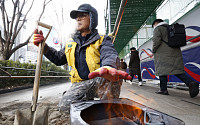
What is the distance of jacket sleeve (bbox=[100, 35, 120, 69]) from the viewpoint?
1.18m

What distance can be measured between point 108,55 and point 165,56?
2374 mm

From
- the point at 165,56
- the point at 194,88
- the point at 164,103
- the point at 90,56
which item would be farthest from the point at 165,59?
the point at 90,56

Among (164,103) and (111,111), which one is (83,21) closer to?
(111,111)

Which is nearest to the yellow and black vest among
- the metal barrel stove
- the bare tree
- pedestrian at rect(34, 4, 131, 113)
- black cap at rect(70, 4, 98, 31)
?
pedestrian at rect(34, 4, 131, 113)

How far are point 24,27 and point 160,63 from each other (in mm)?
9307

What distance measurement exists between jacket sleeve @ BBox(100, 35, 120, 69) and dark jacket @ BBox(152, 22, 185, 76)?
213cm

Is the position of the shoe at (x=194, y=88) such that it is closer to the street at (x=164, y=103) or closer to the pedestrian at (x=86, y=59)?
the street at (x=164, y=103)

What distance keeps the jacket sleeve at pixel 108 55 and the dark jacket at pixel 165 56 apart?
2.13 m

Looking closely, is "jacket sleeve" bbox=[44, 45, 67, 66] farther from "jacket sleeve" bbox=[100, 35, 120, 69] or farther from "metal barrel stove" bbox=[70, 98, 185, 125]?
"metal barrel stove" bbox=[70, 98, 185, 125]

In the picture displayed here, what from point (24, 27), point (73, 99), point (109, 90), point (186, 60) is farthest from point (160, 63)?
point (24, 27)

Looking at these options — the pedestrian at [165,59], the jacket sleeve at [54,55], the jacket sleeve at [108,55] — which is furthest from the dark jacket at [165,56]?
the jacket sleeve at [54,55]

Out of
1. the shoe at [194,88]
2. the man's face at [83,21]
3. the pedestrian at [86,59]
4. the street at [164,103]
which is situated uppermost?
the man's face at [83,21]

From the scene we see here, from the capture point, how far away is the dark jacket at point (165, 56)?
117 inches

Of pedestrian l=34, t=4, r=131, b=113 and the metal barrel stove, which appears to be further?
pedestrian l=34, t=4, r=131, b=113
